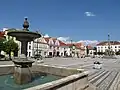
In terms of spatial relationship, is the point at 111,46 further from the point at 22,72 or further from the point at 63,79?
the point at 63,79

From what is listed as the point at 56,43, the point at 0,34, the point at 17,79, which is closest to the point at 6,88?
the point at 17,79

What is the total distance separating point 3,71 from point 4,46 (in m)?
38.4

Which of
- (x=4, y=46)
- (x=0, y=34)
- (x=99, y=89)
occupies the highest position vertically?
(x=0, y=34)

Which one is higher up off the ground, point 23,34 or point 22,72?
point 23,34

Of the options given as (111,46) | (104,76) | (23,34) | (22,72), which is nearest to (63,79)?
(22,72)

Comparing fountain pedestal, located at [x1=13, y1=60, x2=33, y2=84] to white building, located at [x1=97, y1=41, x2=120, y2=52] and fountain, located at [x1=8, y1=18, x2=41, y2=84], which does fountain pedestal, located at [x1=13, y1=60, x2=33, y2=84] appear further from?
white building, located at [x1=97, y1=41, x2=120, y2=52]

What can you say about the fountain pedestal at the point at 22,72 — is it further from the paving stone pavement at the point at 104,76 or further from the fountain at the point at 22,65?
the paving stone pavement at the point at 104,76

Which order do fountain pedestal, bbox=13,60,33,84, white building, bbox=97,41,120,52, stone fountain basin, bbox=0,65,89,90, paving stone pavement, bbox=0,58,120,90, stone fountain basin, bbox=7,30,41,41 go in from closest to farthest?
stone fountain basin, bbox=0,65,89,90, fountain pedestal, bbox=13,60,33,84, stone fountain basin, bbox=7,30,41,41, paving stone pavement, bbox=0,58,120,90, white building, bbox=97,41,120,52

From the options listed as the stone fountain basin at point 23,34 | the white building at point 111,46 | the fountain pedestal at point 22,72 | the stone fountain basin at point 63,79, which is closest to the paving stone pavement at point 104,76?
the stone fountain basin at point 63,79

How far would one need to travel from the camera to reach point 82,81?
32.0ft

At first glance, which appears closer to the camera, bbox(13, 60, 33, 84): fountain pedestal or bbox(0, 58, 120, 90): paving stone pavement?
bbox(13, 60, 33, 84): fountain pedestal

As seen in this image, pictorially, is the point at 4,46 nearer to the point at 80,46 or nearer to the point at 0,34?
the point at 0,34

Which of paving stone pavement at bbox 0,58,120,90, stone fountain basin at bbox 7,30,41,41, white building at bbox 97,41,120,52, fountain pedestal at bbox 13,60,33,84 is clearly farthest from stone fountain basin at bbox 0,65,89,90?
white building at bbox 97,41,120,52

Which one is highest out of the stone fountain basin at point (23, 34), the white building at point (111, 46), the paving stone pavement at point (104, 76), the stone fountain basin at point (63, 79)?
the white building at point (111, 46)
